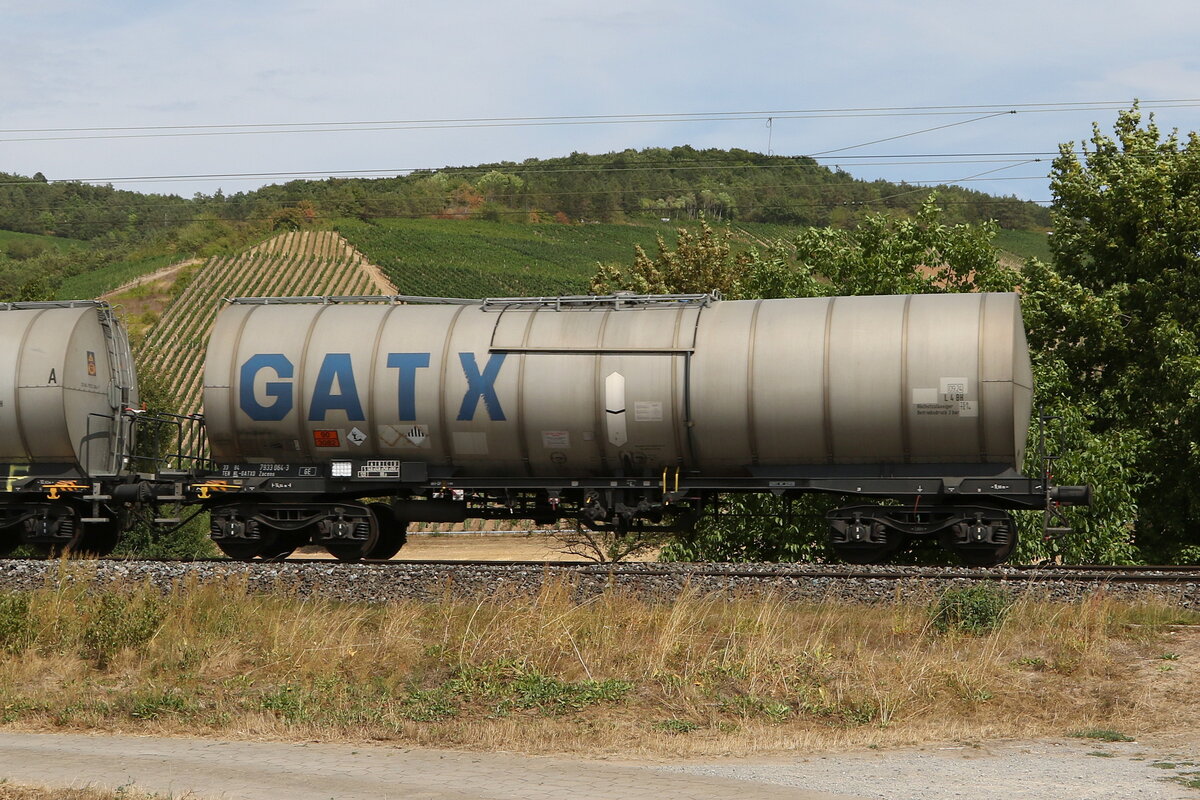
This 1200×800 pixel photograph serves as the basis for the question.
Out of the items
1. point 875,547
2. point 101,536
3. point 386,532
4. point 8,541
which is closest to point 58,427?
point 101,536

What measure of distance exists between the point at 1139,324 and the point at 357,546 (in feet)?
57.7

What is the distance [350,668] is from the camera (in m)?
12.7

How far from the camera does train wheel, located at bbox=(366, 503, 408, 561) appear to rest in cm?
1897

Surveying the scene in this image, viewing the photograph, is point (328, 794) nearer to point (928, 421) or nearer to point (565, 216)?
point (928, 421)

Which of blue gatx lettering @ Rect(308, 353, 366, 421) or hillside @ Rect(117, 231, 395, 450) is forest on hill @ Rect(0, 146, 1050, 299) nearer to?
hillside @ Rect(117, 231, 395, 450)

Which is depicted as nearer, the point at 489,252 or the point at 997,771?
the point at 997,771

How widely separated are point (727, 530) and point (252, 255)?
76408 millimetres

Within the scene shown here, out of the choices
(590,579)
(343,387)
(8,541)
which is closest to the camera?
(590,579)

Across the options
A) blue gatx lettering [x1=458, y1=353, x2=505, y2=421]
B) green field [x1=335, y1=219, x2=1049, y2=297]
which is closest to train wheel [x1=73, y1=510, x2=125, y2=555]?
blue gatx lettering [x1=458, y1=353, x2=505, y2=421]

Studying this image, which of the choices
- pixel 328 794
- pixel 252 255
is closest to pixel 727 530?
pixel 328 794

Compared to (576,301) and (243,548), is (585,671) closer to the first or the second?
(576,301)

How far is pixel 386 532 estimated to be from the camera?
19.4m

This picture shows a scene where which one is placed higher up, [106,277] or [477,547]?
[106,277]

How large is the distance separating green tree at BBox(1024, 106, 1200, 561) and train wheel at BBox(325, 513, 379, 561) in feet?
43.2
